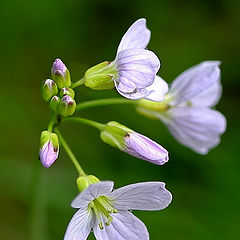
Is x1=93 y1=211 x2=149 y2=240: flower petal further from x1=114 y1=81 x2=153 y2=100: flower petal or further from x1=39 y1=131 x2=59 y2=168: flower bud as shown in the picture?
x1=114 y1=81 x2=153 y2=100: flower petal

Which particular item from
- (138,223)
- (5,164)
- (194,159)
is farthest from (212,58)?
(138,223)

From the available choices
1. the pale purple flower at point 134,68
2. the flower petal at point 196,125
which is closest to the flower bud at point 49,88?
the pale purple flower at point 134,68

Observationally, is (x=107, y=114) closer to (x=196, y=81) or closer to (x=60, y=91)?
(x=196, y=81)

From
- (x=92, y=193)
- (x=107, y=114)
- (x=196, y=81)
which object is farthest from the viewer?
(x=107, y=114)

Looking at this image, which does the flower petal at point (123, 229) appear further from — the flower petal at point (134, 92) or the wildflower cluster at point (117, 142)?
the flower petal at point (134, 92)

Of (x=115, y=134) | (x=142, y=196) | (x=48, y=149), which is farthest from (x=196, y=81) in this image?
(x=48, y=149)

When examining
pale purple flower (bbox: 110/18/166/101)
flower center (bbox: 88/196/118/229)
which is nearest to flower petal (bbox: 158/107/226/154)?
pale purple flower (bbox: 110/18/166/101)
